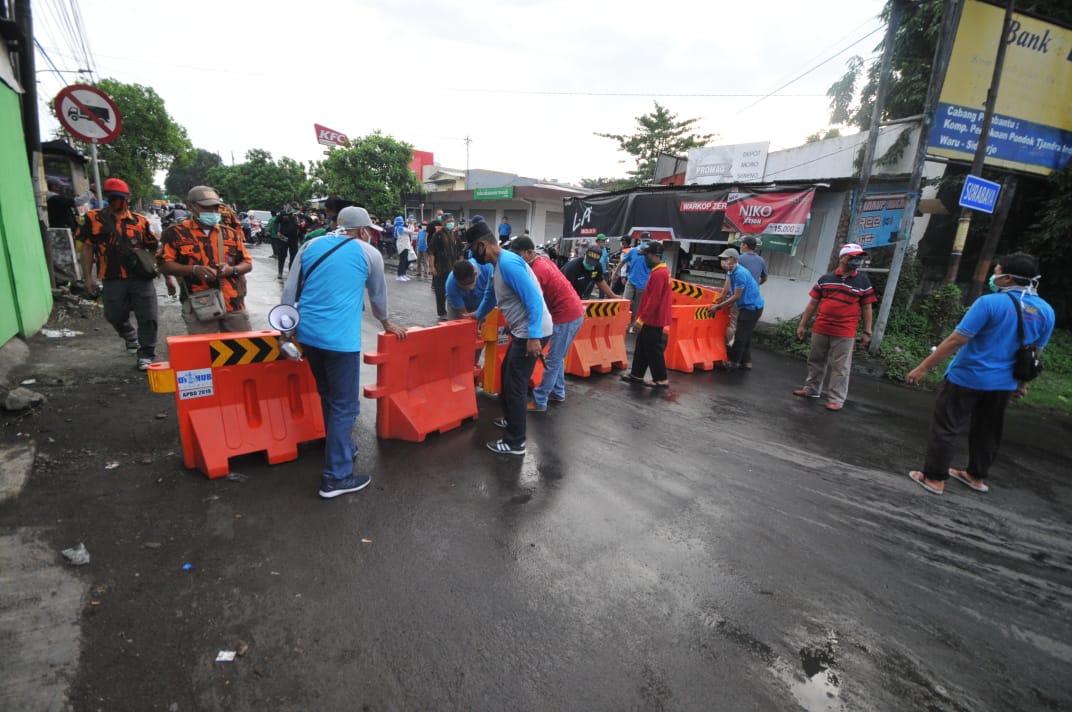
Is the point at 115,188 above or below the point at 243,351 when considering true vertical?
above

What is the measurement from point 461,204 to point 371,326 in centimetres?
2599

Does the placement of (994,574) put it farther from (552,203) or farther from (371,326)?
(552,203)

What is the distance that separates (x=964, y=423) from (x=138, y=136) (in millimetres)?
35284

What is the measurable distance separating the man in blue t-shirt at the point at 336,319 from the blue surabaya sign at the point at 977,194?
9.29m

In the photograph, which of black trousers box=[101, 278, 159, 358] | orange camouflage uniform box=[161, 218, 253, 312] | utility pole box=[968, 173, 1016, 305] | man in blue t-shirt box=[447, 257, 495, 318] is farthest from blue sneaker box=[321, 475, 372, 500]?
utility pole box=[968, 173, 1016, 305]

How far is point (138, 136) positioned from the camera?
26750mm

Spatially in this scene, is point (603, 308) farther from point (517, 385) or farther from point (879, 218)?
Result: point (879, 218)

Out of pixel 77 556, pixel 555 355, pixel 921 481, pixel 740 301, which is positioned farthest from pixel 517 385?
pixel 740 301

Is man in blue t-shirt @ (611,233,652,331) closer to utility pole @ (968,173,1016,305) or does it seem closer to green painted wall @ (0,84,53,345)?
utility pole @ (968,173,1016,305)

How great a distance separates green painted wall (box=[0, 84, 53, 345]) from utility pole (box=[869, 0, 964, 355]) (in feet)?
40.9

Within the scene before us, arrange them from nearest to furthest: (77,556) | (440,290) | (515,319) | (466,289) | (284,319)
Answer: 1. (77,556)
2. (284,319)
3. (515,319)
4. (466,289)
5. (440,290)

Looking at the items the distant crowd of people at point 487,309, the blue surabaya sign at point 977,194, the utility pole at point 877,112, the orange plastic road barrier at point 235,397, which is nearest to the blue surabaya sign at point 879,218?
the utility pole at point 877,112

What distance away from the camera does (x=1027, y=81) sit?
962cm

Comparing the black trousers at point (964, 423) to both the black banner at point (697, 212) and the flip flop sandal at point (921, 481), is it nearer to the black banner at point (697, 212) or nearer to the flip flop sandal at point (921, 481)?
the flip flop sandal at point (921, 481)
